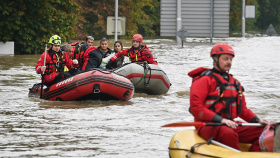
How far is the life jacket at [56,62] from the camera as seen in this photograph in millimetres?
15930

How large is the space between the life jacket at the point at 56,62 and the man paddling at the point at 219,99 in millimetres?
7804

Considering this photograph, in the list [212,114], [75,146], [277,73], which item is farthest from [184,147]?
[277,73]

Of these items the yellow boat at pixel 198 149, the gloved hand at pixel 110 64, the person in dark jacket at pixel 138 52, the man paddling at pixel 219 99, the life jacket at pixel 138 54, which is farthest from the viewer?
the life jacket at pixel 138 54

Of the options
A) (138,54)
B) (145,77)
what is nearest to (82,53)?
(138,54)

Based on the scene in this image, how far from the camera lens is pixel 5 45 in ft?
108

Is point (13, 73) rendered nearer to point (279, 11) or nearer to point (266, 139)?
point (266, 139)

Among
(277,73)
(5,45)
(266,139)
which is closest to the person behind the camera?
(266,139)

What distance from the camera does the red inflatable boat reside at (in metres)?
15.5

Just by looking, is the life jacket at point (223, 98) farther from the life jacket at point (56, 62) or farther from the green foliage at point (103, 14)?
the green foliage at point (103, 14)

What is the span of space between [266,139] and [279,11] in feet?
323

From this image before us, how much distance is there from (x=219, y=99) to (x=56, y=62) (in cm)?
812

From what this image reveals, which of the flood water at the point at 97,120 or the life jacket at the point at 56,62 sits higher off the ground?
the life jacket at the point at 56,62

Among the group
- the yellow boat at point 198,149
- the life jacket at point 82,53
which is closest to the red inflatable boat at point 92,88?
the life jacket at point 82,53

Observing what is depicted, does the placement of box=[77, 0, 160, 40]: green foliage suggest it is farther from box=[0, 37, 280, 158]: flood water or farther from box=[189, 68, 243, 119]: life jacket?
box=[189, 68, 243, 119]: life jacket
